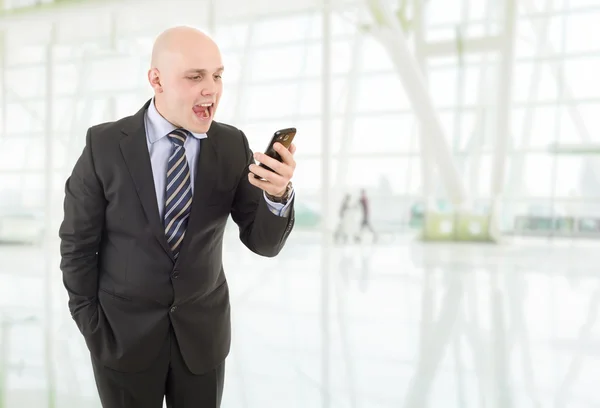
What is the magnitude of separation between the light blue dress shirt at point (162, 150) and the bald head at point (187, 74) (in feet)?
0.20

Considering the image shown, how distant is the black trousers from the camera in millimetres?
1484

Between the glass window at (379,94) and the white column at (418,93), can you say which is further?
the glass window at (379,94)

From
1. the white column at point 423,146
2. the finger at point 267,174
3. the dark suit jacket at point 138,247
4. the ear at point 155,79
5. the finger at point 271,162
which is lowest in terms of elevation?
the dark suit jacket at point 138,247

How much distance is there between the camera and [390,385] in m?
3.46

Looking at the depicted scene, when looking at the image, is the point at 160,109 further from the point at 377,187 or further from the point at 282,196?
the point at 377,187

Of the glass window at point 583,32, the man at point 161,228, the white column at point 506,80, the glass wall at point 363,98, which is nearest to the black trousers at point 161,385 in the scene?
the man at point 161,228

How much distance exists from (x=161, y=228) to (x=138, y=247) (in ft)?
0.31

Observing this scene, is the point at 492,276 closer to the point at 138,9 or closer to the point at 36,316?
the point at 36,316

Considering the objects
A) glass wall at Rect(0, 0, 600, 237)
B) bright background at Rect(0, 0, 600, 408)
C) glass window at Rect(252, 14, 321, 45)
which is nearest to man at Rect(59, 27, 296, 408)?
bright background at Rect(0, 0, 600, 408)

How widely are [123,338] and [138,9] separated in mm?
9127

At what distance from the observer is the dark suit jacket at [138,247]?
55.6 inches

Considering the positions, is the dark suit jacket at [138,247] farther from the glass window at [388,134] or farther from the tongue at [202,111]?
the glass window at [388,134]

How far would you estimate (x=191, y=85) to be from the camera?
53.3 inches

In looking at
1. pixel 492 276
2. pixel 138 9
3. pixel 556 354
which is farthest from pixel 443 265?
pixel 138 9
